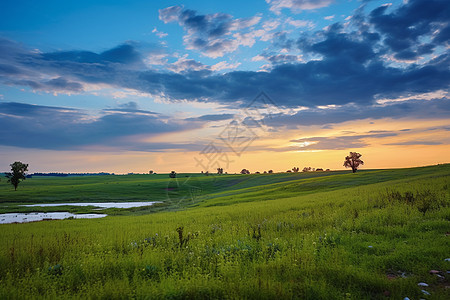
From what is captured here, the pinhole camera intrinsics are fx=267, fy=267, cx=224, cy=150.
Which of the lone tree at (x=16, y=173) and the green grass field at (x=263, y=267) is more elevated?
the lone tree at (x=16, y=173)

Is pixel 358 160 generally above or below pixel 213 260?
above

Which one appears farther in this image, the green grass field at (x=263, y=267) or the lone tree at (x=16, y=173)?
the lone tree at (x=16, y=173)

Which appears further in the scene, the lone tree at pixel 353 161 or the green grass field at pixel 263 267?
the lone tree at pixel 353 161

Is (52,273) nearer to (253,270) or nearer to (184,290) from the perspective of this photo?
(184,290)

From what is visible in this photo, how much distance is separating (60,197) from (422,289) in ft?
249

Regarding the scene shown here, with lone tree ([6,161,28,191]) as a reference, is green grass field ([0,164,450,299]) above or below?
below

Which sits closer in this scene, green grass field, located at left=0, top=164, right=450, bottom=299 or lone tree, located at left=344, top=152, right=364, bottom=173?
green grass field, located at left=0, top=164, right=450, bottom=299

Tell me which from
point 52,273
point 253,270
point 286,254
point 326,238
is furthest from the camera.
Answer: point 326,238

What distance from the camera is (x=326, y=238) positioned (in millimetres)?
11266

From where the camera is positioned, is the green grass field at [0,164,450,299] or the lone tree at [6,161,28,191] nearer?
the green grass field at [0,164,450,299]

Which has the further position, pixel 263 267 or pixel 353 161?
pixel 353 161

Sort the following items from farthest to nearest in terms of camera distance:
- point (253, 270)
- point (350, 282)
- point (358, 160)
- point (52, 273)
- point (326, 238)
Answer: point (358, 160) < point (326, 238) < point (52, 273) < point (253, 270) < point (350, 282)

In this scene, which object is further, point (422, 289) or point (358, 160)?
point (358, 160)

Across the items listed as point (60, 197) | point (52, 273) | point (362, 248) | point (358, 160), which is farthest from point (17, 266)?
point (358, 160)
